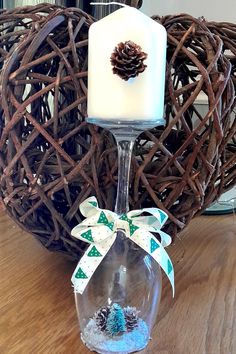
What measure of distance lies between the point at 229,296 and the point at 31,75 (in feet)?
1.18

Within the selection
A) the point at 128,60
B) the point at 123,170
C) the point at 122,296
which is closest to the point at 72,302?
the point at 122,296

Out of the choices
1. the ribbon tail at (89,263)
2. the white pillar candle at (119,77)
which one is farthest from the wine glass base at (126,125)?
the ribbon tail at (89,263)

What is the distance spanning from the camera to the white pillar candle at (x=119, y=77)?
428mm

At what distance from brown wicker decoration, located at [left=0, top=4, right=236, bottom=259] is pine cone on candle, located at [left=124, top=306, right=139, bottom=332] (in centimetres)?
12

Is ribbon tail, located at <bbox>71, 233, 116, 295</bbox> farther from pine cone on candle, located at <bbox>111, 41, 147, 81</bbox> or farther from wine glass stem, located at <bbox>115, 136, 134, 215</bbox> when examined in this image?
pine cone on candle, located at <bbox>111, 41, 147, 81</bbox>

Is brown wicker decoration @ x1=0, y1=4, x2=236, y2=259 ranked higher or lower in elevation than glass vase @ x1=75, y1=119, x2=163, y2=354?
higher

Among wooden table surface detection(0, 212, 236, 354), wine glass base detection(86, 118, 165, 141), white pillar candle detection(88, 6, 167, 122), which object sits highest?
white pillar candle detection(88, 6, 167, 122)

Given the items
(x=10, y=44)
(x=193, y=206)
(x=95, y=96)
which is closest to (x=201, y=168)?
(x=193, y=206)

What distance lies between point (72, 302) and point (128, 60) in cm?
30

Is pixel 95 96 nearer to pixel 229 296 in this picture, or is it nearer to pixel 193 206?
pixel 193 206

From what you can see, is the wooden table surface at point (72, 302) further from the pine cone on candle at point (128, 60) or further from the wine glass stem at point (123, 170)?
the pine cone on candle at point (128, 60)

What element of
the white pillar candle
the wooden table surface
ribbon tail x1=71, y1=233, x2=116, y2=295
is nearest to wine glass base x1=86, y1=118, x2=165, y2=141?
the white pillar candle

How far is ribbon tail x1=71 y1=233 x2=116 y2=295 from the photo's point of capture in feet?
1.50

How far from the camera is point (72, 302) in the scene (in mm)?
561
